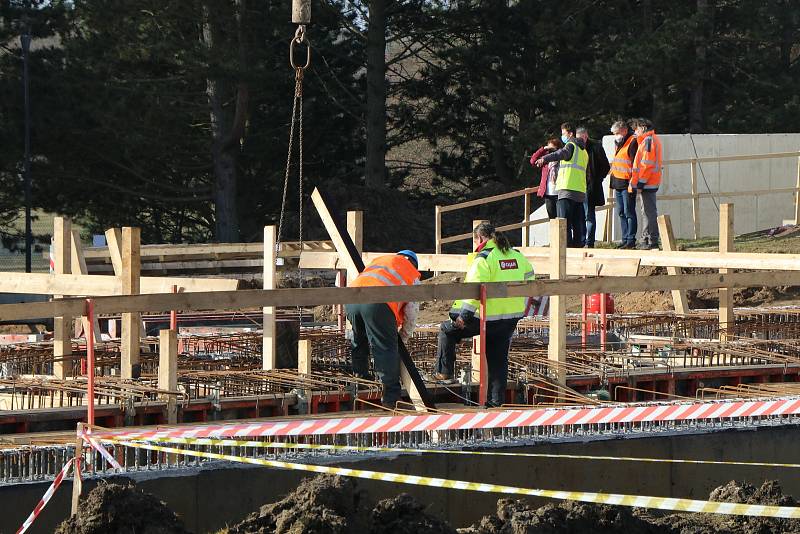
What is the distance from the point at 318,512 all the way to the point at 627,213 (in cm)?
1215

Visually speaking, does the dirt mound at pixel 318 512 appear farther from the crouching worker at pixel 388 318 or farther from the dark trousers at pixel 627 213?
the dark trousers at pixel 627 213

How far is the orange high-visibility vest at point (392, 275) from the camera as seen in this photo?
10883mm

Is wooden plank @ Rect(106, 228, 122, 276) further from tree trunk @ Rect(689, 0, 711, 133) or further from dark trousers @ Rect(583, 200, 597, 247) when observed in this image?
tree trunk @ Rect(689, 0, 711, 133)

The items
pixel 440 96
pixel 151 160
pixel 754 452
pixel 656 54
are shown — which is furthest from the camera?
pixel 440 96

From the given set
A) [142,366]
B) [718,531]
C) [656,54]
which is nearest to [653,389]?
[142,366]

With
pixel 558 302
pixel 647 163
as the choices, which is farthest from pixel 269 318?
pixel 647 163

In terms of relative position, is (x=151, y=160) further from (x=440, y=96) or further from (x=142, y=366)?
(x=142, y=366)

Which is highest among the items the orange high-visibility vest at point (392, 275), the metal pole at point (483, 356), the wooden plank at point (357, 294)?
the orange high-visibility vest at point (392, 275)

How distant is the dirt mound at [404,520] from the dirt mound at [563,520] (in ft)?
1.06

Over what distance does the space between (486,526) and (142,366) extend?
677 centimetres

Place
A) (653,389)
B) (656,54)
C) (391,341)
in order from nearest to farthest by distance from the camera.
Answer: (391,341) → (653,389) → (656,54)

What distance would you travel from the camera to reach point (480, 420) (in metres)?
8.73

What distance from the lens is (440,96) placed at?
37.8 meters

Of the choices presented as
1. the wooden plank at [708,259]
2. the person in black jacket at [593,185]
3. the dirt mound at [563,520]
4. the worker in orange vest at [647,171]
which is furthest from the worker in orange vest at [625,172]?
the dirt mound at [563,520]
